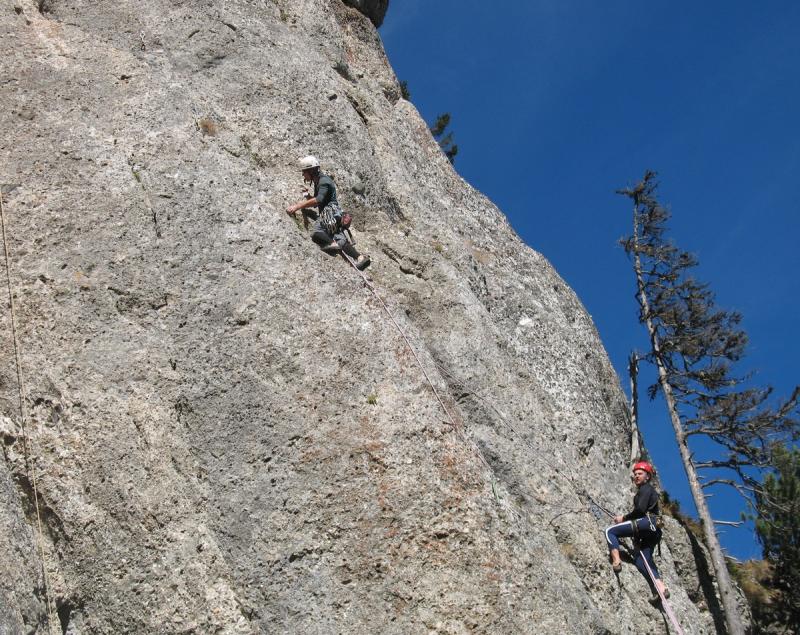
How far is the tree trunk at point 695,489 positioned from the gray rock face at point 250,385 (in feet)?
5.43

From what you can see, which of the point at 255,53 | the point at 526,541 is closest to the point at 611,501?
the point at 526,541

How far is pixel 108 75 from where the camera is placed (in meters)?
13.4

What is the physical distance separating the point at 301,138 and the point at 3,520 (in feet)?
23.0

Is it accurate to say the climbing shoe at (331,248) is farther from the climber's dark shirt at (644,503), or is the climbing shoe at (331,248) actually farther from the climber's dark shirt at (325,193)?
the climber's dark shirt at (644,503)

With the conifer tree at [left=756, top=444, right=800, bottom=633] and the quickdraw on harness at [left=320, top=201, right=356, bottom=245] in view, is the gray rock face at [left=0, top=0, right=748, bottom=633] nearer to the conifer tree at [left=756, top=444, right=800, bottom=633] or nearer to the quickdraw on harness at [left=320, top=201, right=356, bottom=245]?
the quickdraw on harness at [left=320, top=201, right=356, bottom=245]

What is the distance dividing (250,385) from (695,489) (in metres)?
12.2

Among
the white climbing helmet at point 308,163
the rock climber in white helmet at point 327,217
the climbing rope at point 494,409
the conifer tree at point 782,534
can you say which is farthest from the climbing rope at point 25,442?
the conifer tree at point 782,534

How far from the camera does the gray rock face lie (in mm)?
9484

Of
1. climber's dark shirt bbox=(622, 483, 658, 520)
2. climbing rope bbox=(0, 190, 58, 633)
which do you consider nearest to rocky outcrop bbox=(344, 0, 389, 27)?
climbing rope bbox=(0, 190, 58, 633)

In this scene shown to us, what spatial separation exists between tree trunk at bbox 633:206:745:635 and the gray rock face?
5.43ft

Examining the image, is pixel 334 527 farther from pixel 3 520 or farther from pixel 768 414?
pixel 768 414

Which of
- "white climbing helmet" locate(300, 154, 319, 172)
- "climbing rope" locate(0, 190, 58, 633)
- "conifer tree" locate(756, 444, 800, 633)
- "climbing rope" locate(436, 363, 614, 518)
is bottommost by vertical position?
"climbing rope" locate(0, 190, 58, 633)

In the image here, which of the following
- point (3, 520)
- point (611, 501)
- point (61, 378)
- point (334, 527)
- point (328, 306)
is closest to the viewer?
point (3, 520)

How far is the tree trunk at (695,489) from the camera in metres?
16.3
